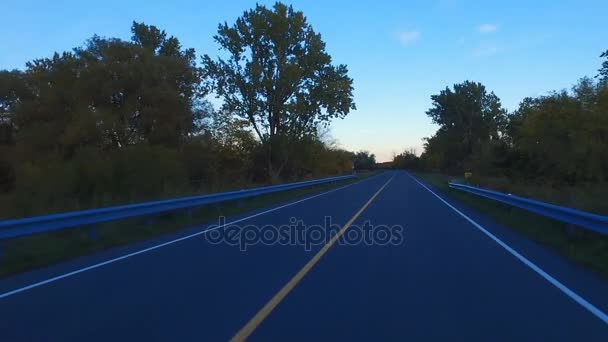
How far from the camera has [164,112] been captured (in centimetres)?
4231

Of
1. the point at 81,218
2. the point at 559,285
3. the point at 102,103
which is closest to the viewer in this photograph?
the point at 559,285

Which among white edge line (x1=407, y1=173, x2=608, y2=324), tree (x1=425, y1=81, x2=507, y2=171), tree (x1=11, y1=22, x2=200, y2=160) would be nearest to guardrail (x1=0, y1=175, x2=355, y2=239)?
white edge line (x1=407, y1=173, x2=608, y2=324)

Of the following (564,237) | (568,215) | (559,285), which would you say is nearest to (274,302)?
(559,285)

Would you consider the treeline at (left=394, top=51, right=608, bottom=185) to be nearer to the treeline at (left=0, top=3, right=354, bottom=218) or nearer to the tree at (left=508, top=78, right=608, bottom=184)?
the tree at (left=508, top=78, right=608, bottom=184)

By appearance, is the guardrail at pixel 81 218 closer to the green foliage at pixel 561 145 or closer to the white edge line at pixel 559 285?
the white edge line at pixel 559 285

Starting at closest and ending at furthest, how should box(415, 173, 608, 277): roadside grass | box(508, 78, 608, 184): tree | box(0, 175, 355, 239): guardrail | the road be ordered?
the road < box(0, 175, 355, 239): guardrail < box(415, 173, 608, 277): roadside grass < box(508, 78, 608, 184): tree

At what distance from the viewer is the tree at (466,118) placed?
107m

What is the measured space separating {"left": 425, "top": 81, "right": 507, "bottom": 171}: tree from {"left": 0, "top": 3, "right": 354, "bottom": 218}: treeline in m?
58.9

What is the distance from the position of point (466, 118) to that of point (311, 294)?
106m

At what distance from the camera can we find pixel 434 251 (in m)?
12.1

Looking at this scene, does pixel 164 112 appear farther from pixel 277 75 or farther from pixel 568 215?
pixel 568 215

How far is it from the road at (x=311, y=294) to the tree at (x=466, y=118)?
96.8m

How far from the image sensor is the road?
251 inches

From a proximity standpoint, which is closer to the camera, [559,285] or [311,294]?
[311,294]
